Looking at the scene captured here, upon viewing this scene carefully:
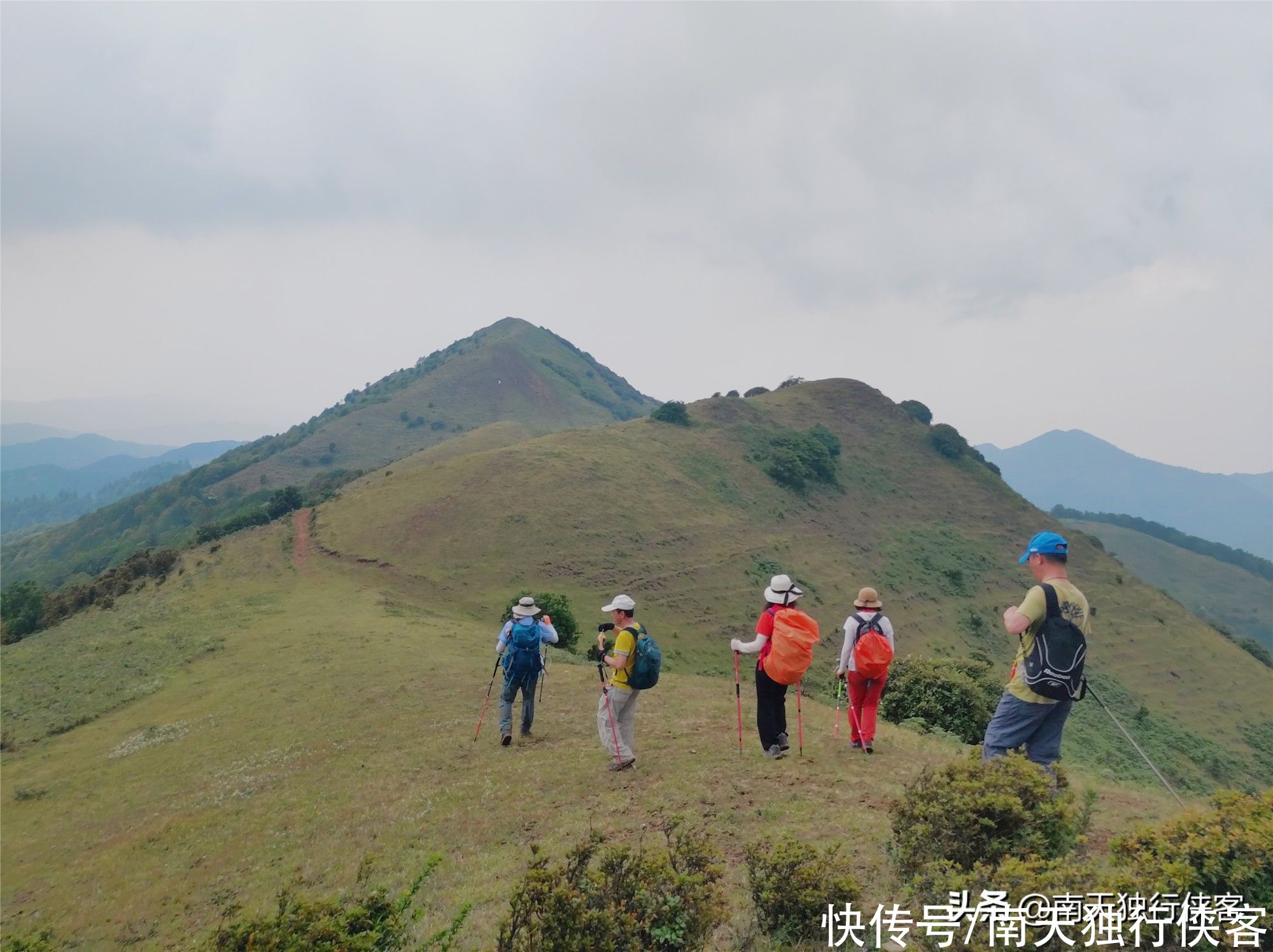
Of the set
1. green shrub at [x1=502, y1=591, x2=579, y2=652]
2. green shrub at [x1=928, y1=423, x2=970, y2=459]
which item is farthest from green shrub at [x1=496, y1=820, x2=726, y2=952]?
green shrub at [x1=928, y1=423, x2=970, y2=459]

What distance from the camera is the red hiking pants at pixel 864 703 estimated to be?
915 cm

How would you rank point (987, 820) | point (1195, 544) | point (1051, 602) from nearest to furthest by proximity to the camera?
point (987, 820) < point (1051, 602) < point (1195, 544)

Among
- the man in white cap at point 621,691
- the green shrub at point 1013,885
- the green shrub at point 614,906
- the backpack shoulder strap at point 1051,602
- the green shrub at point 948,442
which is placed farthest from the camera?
the green shrub at point 948,442

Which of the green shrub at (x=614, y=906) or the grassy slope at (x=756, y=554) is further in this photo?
the grassy slope at (x=756, y=554)

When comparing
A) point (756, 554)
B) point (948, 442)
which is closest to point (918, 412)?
point (948, 442)

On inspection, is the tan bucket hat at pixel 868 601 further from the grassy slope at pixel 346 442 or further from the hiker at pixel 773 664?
the grassy slope at pixel 346 442

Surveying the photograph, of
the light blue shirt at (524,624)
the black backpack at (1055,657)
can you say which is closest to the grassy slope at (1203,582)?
the light blue shirt at (524,624)

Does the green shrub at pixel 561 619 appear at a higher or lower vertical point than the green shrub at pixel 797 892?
lower

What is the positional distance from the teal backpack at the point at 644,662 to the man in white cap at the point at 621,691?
0.03m

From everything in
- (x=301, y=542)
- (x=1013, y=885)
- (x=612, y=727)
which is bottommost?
(x=301, y=542)

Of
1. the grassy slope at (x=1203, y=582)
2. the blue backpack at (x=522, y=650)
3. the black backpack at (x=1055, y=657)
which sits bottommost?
the grassy slope at (x=1203, y=582)

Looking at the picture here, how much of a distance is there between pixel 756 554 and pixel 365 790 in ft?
126

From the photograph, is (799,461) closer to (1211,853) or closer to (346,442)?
(1211,853)

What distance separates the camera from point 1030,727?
20.6 feet
